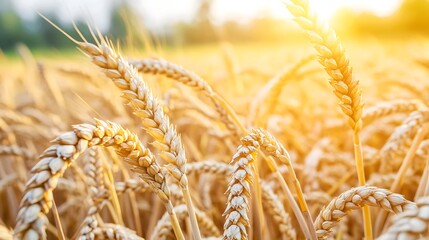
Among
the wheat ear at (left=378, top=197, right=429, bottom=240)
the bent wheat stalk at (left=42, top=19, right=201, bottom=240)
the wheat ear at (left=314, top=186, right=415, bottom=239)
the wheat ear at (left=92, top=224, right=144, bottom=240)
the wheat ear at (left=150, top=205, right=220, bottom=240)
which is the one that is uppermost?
the bent wheat stalk at (left=42, top=19, right=201, bottom=240)

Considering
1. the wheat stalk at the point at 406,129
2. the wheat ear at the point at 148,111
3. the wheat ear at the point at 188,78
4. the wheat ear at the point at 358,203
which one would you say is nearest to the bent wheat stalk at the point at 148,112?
the wheat ear at the point at 148,111

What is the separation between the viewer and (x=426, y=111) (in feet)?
3.58

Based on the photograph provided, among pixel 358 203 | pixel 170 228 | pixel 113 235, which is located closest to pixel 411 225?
pixel 358 203

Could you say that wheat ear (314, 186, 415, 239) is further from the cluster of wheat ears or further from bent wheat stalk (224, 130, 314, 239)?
bent wheat stalk (224, 130, 314, 239)

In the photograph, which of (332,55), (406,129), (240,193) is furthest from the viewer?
(406,129)

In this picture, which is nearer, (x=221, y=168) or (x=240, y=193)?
(x=240, y=193)

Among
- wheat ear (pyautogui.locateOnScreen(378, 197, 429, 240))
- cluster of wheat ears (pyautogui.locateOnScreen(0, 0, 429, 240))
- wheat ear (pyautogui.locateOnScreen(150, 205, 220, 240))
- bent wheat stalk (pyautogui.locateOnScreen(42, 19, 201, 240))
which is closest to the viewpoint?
wheat ear (pyautogui.locateOnScreen(378, 197, 429, 240))

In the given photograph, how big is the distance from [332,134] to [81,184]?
1.32 metres

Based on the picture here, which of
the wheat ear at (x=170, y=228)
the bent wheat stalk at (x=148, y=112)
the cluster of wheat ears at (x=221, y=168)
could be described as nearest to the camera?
the cluster of wheat ears at (x=221, y=168)

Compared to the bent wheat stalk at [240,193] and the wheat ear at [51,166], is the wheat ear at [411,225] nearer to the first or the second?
the bent wheat stalk at [240,193]

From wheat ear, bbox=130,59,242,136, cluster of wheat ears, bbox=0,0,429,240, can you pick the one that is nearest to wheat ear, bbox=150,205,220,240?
cluster of wheat ears, bbox=0,0,429,240

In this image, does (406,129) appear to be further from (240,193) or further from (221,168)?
(240,193)

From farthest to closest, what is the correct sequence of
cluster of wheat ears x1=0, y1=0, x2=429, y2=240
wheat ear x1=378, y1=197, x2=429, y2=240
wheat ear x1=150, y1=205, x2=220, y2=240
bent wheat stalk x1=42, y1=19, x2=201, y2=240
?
wheat ear x1=150, y1=205, x2=220, y2=240 → bent wheat stalk x1=42, y1=19, x2=201, y2=240 → cluster of wheat ears x1=0, y1=0, x2=429, y2=240 → wheat ear x1=378, y1=197, x2=429, y2=240

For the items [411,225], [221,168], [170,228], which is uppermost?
[411,225]
